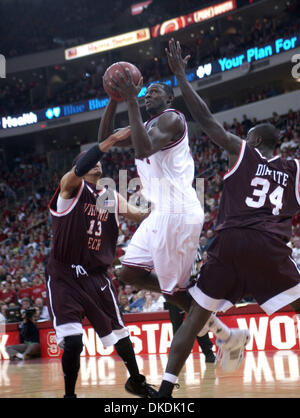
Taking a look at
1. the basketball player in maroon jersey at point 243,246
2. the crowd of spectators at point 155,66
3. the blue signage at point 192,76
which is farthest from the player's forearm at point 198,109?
the crowd of spectators at point 155,66

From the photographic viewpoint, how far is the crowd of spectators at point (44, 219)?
13.1 metres

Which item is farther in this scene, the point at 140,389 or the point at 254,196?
the point at 140,389

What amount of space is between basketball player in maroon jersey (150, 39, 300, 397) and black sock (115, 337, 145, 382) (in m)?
0.83

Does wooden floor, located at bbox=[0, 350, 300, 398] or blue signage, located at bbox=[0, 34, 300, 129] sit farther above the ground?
blue signage, located at bbox=[0, 34, 300, 129]

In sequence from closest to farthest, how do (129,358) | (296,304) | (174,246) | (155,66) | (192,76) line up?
1. (296,304)
2. (174,246)
3. (129,358)
4. (192,76)
5. (155,66)

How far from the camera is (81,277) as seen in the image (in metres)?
4.93

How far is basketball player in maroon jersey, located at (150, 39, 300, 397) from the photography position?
4086 mm

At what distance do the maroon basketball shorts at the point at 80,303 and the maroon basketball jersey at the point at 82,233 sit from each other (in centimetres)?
9

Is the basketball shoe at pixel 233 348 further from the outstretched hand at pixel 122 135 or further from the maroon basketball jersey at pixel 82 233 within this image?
the outstretched hand at pixel 122 135

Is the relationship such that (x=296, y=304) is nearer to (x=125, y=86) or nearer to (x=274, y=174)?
(x=274, y=174)

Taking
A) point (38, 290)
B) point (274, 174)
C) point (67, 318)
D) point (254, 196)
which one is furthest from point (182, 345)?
point (38, 290)

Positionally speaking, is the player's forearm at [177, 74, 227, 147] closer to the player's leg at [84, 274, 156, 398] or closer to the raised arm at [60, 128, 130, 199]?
the raised arm at [60, 128, 130, 199]

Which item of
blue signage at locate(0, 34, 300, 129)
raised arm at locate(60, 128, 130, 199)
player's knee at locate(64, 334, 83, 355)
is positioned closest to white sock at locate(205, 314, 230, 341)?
player's knee at locate(64, 334, 83, 355)

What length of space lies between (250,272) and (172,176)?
98 cm
